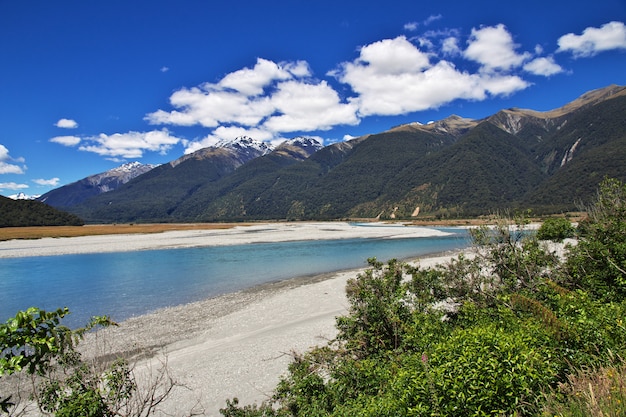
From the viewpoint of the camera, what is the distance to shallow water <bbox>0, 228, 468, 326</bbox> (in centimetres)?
2323

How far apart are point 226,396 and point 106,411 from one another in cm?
551

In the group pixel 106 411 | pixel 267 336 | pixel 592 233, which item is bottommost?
pixel 267 336

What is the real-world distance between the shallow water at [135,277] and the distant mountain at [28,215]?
74.4 meters

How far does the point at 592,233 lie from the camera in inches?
468

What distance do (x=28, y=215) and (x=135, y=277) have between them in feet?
355

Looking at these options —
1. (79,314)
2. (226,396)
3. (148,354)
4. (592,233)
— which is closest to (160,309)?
(79,314)

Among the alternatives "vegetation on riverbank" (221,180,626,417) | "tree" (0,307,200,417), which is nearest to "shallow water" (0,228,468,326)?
"vegetation on riverbank" (221,180,626,417)

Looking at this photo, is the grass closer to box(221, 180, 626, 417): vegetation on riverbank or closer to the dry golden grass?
box(221, 180, 626, 417): vegetation on riverbank

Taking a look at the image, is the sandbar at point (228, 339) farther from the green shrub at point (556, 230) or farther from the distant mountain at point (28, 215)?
the distant mountain at point (28, 215)

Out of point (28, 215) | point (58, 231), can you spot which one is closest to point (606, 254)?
point (58, 231)

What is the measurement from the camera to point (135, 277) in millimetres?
32938

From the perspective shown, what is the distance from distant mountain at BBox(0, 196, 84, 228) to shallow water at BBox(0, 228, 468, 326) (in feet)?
244

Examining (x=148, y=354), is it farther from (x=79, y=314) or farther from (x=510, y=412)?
(x=510, y=412)

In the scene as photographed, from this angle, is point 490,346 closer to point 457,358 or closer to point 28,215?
point 457,358
